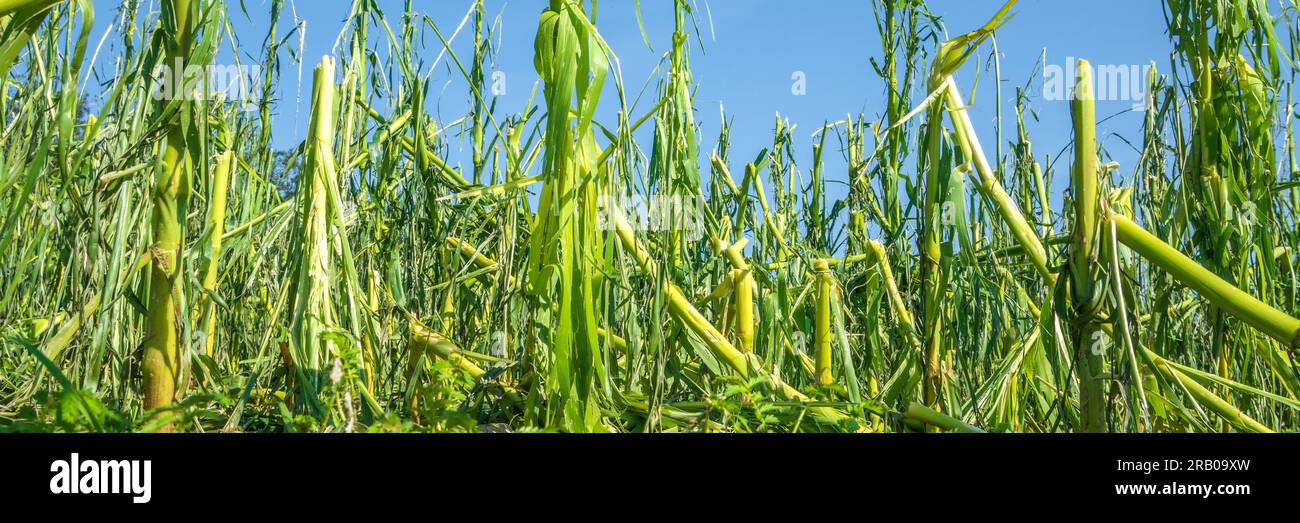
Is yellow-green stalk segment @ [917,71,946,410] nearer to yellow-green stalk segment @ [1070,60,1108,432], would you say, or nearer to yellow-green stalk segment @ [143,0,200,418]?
yellow-green stalk segment @ [1070,60,1108,432]

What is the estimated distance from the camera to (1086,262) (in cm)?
136

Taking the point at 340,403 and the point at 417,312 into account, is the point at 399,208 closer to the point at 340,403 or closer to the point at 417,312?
the point at 417,312

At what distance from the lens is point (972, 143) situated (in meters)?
1.70

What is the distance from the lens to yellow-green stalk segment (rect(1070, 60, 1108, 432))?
1359mm

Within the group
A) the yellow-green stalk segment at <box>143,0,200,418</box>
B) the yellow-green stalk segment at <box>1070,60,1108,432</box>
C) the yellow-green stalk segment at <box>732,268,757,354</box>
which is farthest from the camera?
the yellow-green stalk segment at <box>732,268,757,354</box>

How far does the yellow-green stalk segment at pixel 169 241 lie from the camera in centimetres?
149

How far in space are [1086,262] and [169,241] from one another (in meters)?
1.42

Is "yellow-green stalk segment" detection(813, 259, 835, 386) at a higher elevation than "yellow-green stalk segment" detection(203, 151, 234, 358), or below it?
below

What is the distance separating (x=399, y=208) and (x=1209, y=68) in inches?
69.4

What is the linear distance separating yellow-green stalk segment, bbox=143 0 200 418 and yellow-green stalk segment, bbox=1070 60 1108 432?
136 centimetres

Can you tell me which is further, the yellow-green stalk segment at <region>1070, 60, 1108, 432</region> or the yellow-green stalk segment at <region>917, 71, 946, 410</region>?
the yellow-green stalk segment at <region>917, 71, 946, 410</region>

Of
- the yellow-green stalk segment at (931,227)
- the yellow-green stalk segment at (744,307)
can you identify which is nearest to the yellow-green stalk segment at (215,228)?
the yellow-green stalk segment at (744,307)

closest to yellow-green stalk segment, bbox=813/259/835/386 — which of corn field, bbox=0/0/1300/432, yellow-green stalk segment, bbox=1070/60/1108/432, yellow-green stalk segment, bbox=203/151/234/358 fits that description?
corn field, bbox=0/0/1300/432
